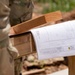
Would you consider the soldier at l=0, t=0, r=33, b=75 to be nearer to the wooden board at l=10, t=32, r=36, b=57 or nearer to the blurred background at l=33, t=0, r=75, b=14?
the wooden board at l=10, t=32, r=36, b=57

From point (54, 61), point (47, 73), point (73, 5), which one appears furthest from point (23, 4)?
point (73, 5)

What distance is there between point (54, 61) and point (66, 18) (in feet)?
5.79

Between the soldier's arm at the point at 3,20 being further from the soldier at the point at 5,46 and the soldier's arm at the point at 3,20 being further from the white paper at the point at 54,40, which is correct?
the white paper at the point at 54,40

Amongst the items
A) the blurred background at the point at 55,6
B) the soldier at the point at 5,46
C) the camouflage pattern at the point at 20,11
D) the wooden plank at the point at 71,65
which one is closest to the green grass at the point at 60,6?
the blurred background at the point at 55,6

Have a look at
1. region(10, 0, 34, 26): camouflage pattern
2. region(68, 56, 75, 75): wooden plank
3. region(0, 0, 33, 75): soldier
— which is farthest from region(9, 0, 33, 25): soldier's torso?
region(68, 56, 75, 75): wooden plank

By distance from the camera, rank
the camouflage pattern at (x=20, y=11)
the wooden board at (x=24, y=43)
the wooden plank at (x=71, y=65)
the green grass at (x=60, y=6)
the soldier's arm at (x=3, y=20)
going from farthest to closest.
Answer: the green grass at (x=60, y=6) → the wooden plank at (x=71, y=65) → the camouflage pattern at (x=20, y=11) → the wooden board at (x=24, y=43) → the soldier's arm at (x=3, y=20)

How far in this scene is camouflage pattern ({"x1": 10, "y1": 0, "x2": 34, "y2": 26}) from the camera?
1682 mm

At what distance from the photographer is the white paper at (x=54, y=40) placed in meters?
1.54

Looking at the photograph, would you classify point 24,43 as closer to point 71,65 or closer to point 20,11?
point 20,11

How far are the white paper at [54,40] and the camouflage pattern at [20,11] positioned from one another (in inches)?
8.4

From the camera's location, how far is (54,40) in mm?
1548

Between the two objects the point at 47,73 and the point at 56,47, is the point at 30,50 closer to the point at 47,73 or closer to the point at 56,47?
the point at 56,47

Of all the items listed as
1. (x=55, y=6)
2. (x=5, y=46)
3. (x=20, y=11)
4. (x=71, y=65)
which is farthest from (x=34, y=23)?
(x=55, y=6)

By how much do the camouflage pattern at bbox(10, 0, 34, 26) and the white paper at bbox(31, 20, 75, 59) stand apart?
0.21 metres
